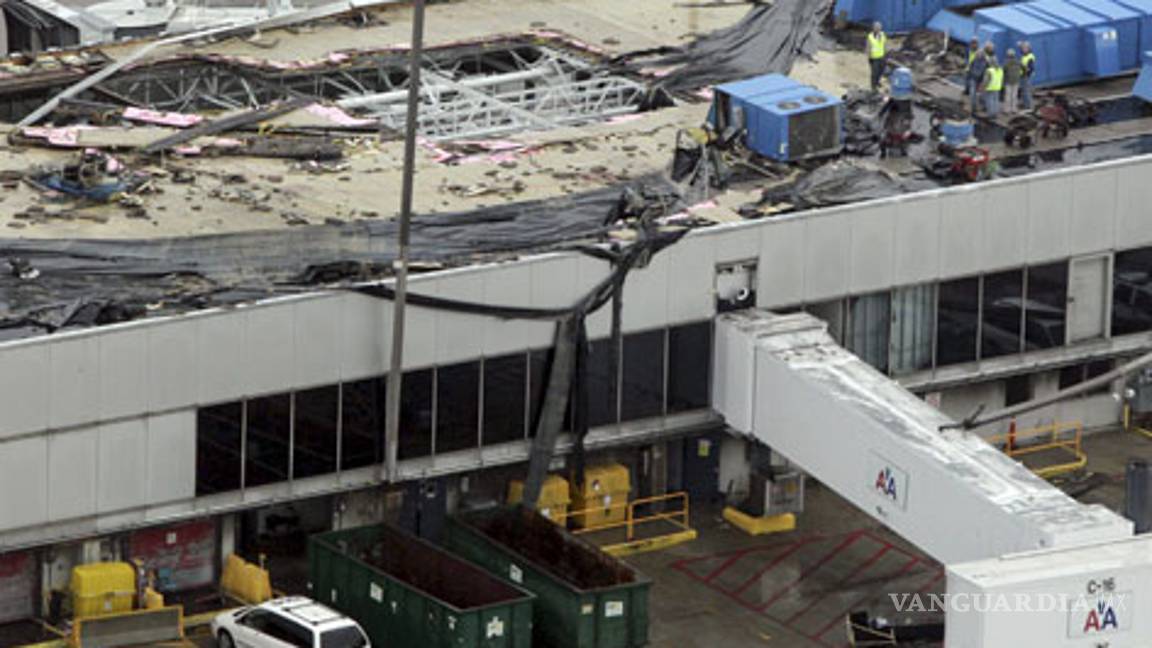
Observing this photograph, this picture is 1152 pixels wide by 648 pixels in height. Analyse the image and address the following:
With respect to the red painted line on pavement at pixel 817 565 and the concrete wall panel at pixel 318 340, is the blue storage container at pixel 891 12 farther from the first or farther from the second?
the concrete wall panel at pixel 318 340

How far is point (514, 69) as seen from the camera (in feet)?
366

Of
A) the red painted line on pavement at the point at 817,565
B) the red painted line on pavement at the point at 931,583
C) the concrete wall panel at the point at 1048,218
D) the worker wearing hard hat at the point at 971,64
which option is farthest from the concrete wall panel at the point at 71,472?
the worker wearing hard hat at the point at 971,64

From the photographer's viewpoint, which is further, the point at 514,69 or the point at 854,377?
the point at 514,69

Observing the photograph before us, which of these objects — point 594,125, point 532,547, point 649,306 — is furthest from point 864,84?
point 532,547

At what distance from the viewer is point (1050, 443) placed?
100 m

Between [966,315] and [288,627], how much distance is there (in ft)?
84.0

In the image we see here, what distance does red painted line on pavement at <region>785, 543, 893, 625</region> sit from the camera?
290 ft

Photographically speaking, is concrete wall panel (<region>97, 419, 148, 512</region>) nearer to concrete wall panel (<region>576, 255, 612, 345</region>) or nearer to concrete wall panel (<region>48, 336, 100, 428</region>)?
concrete wall panel (<region>48, 336, 100, 428</region>)

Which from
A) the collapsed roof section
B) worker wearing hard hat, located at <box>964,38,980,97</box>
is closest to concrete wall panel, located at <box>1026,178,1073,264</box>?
worker wearing hard hat, located at <box>964,38,980,97</box>

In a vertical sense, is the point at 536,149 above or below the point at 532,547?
above

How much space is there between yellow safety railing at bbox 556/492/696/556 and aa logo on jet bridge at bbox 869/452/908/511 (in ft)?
26.3

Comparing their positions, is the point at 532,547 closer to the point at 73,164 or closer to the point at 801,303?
the point at 801,303

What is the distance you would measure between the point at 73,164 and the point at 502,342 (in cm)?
1439

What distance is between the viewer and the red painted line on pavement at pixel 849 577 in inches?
3482
